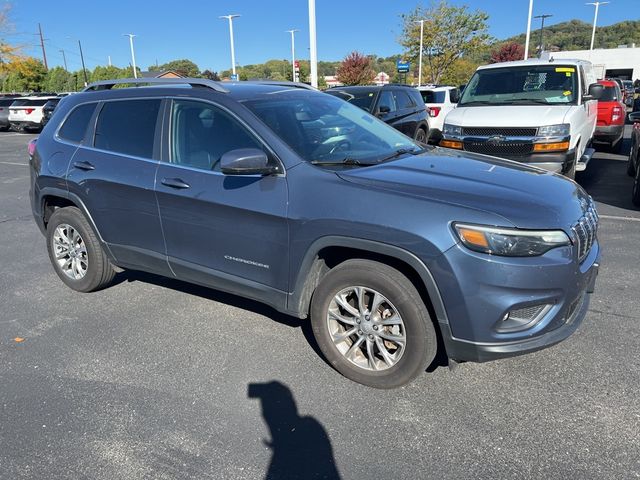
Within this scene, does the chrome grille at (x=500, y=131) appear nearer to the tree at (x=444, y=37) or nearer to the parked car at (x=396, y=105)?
the parked car at (x=396, y=105)

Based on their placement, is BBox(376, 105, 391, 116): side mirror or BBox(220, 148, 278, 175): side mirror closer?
BBox(220, 148, 278, 175): side mirror

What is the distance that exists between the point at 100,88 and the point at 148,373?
2.68 meters

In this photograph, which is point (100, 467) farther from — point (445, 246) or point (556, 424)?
point (556, 424)

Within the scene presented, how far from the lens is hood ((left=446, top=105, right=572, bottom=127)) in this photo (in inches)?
277

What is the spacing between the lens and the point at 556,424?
2.72 m

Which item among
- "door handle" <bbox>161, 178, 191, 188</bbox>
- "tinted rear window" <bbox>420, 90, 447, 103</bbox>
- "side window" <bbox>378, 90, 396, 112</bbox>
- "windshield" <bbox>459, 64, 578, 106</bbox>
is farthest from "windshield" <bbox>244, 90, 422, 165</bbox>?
"tinted rear window" <bbox>420, 90, 447, 103</bbox>

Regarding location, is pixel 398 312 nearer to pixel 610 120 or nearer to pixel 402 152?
pixel 402 152

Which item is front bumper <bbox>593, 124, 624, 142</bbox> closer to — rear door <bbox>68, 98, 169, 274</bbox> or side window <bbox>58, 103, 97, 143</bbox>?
rear door <bbox>68, 98, 169, 274</bbox>

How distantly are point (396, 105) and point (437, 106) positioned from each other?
4.04 m

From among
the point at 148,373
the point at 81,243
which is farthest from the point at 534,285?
the point at 81,243

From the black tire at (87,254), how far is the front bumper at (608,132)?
11.5 metres

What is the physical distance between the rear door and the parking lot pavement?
63 centimetres

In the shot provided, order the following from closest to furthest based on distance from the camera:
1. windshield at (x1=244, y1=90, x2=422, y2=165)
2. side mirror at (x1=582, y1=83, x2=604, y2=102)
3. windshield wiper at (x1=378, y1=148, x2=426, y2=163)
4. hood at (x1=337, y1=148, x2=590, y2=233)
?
hood at (x1=337, y1=148, x2=590, y2=233)
windshield at (x1=244, y1=90, x2=422, y2=165)
windshield wiper at (x1=378, y1=148, x2=426, y2=163)
side mirror at (x1=582, y1=83, x2=604, y2=102)

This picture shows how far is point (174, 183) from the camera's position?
3.57 metres
